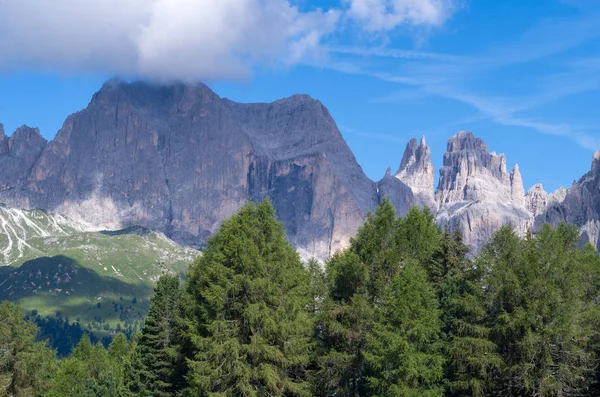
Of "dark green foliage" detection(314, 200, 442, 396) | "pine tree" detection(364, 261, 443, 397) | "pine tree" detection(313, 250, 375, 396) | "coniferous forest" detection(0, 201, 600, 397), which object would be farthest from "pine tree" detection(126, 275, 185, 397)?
"pine tree" detection(364, 261, 443, 397)

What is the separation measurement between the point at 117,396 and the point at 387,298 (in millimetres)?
33835

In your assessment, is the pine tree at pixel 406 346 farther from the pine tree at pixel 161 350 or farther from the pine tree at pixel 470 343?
the pine tree at pixel 161 350

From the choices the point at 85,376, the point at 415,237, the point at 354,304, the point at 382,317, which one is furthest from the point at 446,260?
the point at 85,376

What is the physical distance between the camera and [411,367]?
1489 inches

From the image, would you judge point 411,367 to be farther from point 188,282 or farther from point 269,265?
point 188,282

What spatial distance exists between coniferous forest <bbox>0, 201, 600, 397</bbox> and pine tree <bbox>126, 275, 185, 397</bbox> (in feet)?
12.0

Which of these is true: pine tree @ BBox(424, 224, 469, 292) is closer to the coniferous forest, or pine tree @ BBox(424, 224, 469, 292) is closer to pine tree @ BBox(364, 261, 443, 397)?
the coniferous forest

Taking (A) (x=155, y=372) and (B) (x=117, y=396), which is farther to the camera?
(B) (x=117, y=396)

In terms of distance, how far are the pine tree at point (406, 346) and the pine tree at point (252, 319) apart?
15.0 feet

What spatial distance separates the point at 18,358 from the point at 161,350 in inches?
553

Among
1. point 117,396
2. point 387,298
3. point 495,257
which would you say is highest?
point 495,257

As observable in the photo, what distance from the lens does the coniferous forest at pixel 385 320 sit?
38.9m

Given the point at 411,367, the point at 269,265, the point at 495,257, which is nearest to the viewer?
the point at 411,367

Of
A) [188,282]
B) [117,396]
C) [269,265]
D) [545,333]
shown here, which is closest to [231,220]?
Result: [269,265]
